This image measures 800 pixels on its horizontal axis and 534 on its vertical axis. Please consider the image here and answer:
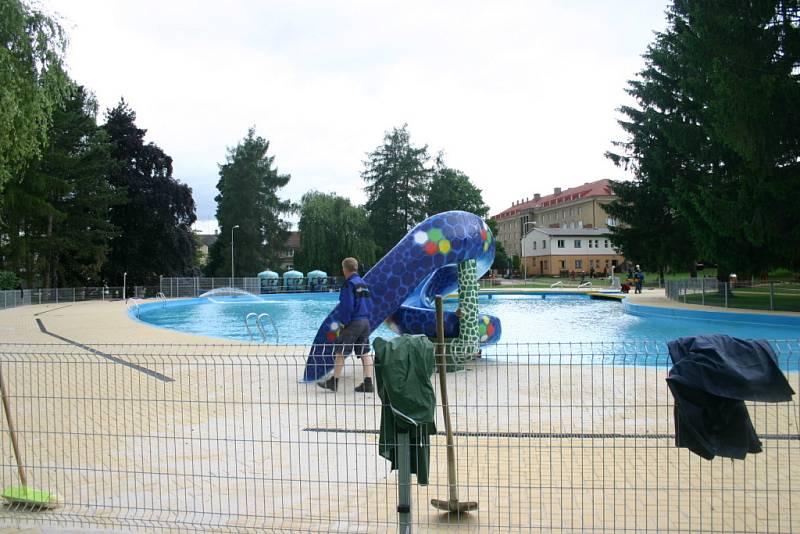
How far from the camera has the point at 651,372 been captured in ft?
32.4

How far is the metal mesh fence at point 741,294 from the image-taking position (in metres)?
23.3

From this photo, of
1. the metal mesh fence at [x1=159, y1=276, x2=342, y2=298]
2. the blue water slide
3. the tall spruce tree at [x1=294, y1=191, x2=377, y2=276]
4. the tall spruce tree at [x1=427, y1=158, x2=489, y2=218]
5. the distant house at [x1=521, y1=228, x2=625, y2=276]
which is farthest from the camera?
the distant house at [x1=521, y1=228, x2=625, y2=276]

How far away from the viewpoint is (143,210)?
4894cm

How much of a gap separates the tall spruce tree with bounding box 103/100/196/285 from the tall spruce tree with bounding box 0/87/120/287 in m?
4.19

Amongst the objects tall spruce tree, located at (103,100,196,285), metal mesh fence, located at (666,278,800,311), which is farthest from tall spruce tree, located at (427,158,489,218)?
metal mesh fence, located at (666,278,800,311)

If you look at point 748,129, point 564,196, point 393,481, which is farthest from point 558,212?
point 393,481

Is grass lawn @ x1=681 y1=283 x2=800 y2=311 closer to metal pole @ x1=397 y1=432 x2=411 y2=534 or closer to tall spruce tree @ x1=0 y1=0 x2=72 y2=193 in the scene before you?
metal pole @ x1=397 y1=432 x2=411 y2=534

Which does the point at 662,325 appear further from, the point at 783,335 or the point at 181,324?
the point at 181,324

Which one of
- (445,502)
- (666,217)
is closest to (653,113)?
(666,217)

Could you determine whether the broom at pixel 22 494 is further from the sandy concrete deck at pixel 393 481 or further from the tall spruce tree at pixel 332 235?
the tall spruce tree at pixel 332 235

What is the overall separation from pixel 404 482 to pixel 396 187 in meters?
61.0

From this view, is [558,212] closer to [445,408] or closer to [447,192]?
[447,192]

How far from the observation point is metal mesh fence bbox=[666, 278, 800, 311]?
918 inches

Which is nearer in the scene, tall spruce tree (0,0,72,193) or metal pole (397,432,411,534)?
metal pole (397,432,411,534)
